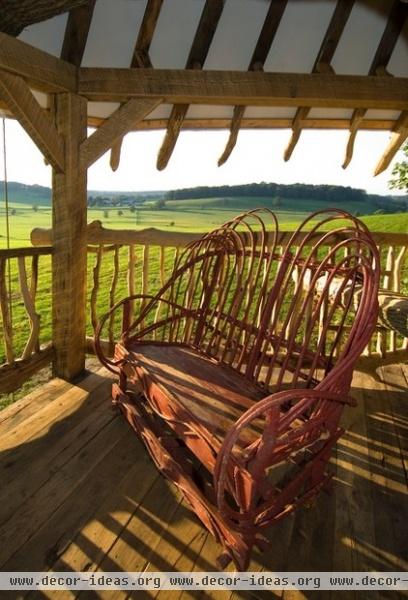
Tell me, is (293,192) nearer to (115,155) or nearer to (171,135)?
(171,135)

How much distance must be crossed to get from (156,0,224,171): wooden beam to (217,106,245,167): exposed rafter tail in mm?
409

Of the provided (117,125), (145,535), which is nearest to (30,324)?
(117,125)

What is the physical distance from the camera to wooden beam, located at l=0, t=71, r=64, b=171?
7.22 ft

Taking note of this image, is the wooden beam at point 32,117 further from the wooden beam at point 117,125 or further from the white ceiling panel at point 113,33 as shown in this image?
the white ceiling panel at point 113,33

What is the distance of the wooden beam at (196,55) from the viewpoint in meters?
2.83

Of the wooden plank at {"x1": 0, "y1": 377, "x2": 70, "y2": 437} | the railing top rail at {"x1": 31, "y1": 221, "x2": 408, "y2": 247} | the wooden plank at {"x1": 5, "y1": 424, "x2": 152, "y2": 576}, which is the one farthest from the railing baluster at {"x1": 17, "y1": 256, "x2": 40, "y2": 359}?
the wooden plank at {"x1": 5, "y1": 424, "x2": 152, "y2": 576}

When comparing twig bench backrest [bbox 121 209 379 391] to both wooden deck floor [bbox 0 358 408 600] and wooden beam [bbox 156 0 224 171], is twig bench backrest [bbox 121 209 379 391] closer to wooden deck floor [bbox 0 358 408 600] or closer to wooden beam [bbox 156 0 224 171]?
wooden deck floor [bbox 0 358 408 600]

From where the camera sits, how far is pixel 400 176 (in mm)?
5227

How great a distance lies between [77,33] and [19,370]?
236 cm

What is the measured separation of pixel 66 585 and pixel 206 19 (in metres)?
3.44

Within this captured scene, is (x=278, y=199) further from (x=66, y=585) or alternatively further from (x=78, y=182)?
(x=66, y=585)

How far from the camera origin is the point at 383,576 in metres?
1.58

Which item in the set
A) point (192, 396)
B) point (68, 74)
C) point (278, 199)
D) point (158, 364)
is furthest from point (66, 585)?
point (278, 199)

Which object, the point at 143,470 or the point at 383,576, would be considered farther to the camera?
the point at 143,470
